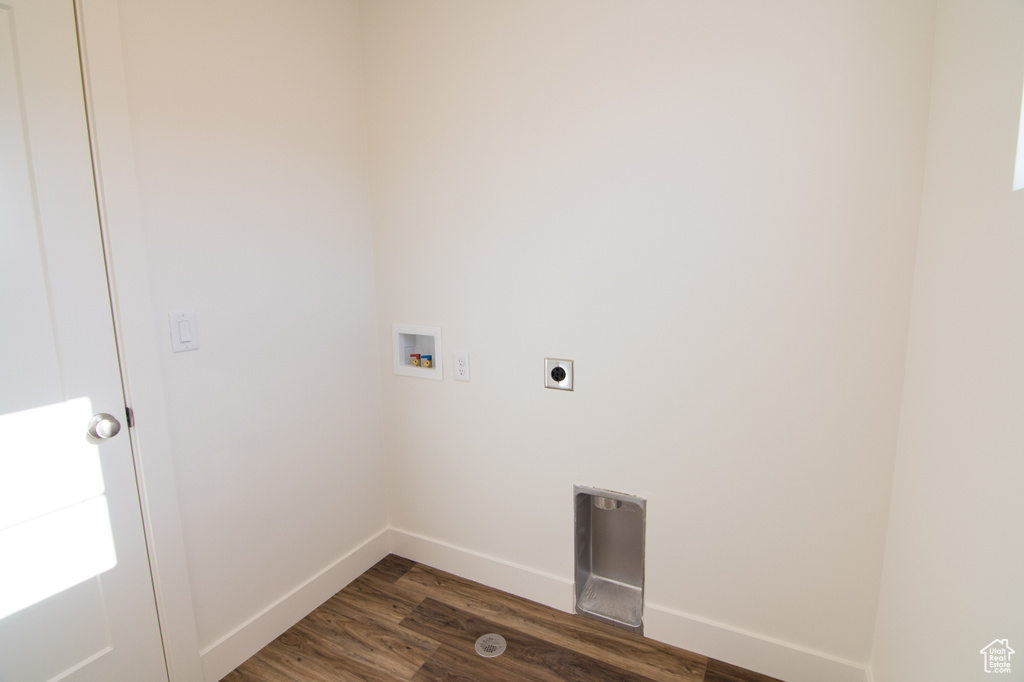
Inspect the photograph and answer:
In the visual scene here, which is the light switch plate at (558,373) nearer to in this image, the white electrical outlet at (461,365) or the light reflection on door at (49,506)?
the white electrical outlet at (461,365)

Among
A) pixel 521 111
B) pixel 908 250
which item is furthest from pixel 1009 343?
pixel 521 111

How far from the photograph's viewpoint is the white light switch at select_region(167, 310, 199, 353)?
1597mm

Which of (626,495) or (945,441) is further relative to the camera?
(626,495)

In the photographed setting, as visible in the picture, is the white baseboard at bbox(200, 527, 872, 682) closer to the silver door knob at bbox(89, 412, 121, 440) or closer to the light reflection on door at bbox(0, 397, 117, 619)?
the light reflection on door at bbox(0, 397, 117, 619)

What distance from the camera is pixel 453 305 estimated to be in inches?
85.2

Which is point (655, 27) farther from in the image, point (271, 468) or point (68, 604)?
point (68, 604)

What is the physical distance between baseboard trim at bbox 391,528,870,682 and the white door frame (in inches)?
40.7

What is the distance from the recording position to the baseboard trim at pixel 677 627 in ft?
5.41

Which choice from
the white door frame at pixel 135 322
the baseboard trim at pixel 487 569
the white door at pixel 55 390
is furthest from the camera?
the baseboard trim at pixel 487 569

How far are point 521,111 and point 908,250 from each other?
1.35 metres

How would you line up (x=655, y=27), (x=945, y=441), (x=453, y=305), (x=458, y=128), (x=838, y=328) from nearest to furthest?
(x=945, y=441), (x=838, y=328), (x=655, y=27), (x=458, y=128), (x=453, y=305)

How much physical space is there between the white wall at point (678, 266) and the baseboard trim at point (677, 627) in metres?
0.02

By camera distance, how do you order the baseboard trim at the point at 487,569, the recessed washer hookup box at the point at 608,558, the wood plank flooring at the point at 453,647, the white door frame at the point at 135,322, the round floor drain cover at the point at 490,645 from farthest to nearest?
the baseboard trim at the point at 487,569 → the recessed washer hookup box at the point at 608,558 → the round floor drain cover at the point at 490,645 → the wood plank flooring at the point at 453,647 → the white door frame at the point at 135,322

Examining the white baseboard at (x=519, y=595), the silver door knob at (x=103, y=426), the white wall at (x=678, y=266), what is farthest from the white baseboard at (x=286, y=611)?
the silver door knob at (x=103, y=426)
